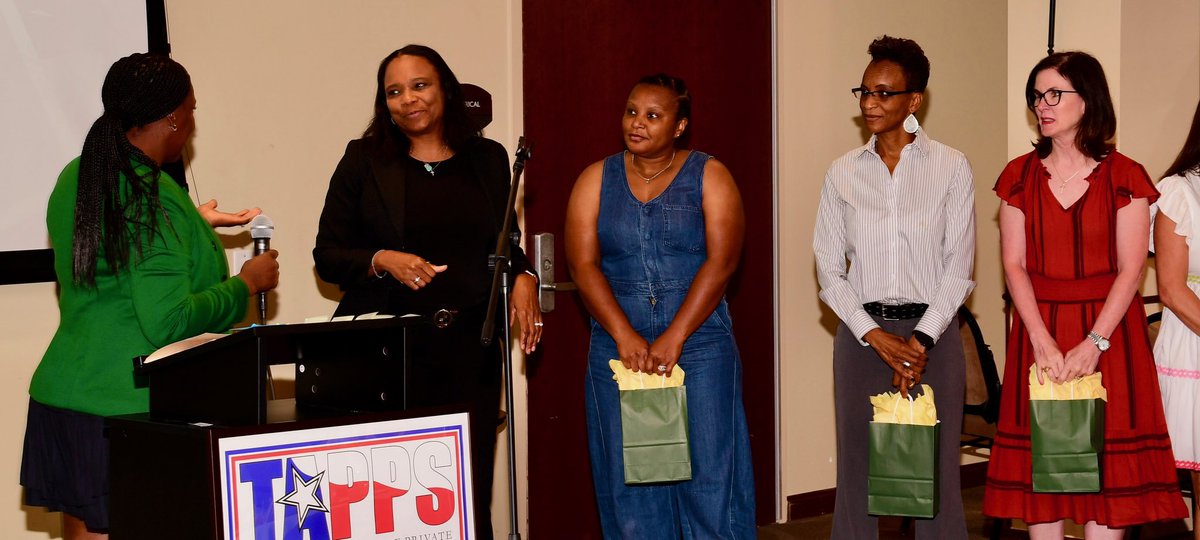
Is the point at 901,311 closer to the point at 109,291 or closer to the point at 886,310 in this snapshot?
the point at 886,310

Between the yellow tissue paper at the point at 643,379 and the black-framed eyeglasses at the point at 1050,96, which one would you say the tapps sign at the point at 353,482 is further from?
the black-framed eyeglasses at the point at 1050,96

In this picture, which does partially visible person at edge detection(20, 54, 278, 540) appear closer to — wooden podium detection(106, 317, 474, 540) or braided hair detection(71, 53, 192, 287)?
braided hair detection(71, 53, 192, 287)

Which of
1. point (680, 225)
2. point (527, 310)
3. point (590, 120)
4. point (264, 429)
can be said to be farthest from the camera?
point (590, 120)

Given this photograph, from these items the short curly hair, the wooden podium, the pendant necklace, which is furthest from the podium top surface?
the short curly hair

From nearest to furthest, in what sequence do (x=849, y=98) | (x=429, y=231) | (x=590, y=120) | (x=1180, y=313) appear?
(x=429, y=231) → (x=1180, y=313) → (x=590, y=120) → (x=849, y=98)

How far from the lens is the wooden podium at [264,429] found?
2.30m

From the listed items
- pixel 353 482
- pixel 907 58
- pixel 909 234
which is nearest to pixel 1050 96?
pixel 907 58

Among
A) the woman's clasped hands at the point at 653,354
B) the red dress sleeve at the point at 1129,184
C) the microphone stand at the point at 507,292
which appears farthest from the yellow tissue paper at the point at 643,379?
the red dress sleeve at the point at 1129,184

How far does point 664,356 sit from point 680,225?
0.42 m

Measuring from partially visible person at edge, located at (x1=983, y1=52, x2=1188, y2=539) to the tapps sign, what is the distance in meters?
2.02

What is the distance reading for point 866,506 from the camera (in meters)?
3.75

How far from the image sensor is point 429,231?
3387 millimetres

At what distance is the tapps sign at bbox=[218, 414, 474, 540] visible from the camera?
2283mm

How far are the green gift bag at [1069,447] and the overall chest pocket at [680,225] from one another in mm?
1263
